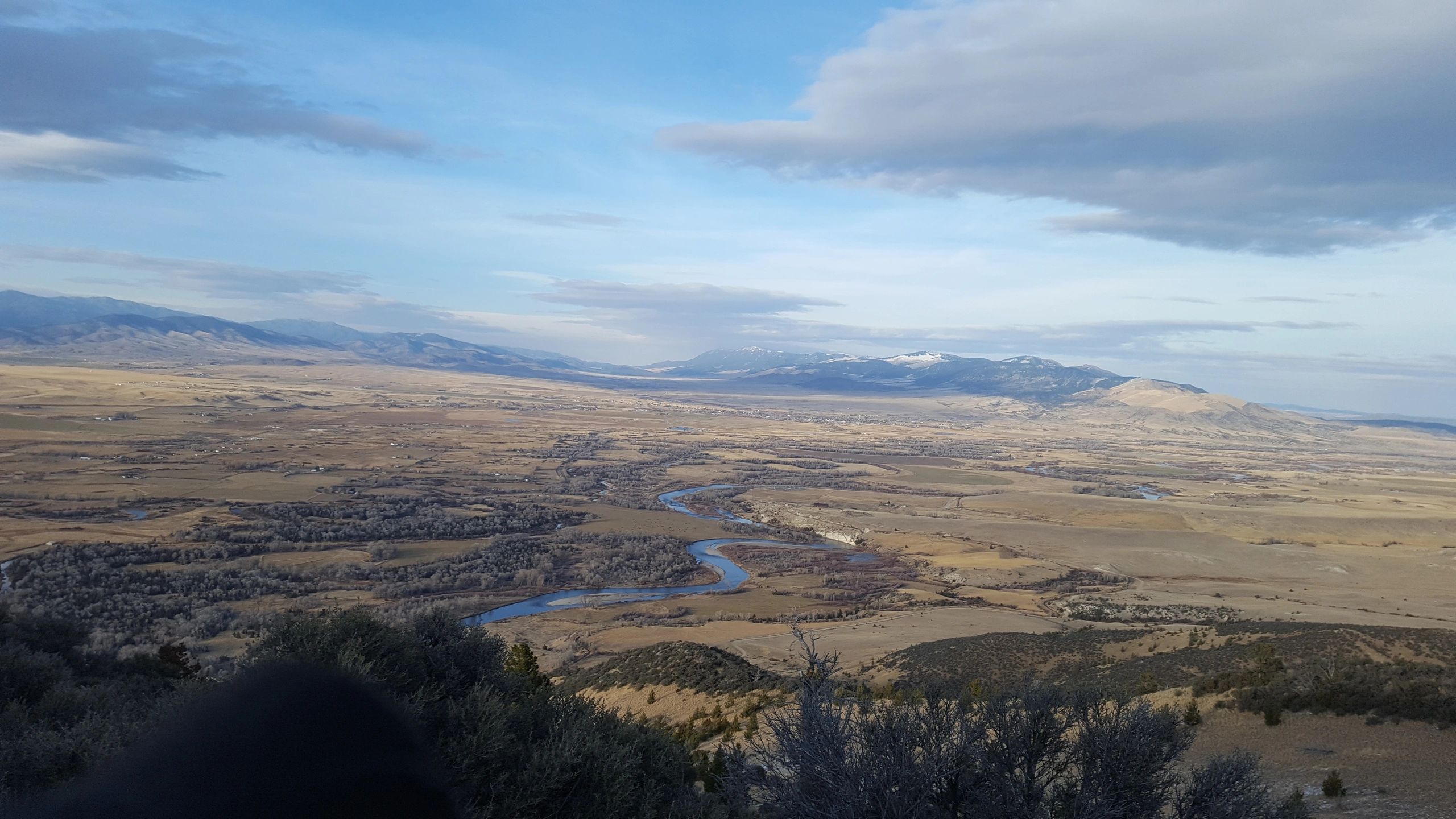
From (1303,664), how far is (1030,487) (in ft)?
240

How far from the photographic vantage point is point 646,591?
4544 centimetres

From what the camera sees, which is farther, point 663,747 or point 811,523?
point 811,523

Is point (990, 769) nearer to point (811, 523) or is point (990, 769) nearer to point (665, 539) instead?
point (665, 539)

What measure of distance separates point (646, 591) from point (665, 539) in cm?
1156

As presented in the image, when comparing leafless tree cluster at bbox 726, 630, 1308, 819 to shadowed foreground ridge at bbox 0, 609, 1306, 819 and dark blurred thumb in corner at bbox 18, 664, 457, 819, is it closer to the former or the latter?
shadowed foreground ridge at bbox 0, 609, 1306, 819

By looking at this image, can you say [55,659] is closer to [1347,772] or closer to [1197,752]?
[1197,752]

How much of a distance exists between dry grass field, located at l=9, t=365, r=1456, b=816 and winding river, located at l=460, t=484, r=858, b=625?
0.97 m

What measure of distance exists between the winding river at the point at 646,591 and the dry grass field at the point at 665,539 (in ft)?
3.20

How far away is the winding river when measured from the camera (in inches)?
1569

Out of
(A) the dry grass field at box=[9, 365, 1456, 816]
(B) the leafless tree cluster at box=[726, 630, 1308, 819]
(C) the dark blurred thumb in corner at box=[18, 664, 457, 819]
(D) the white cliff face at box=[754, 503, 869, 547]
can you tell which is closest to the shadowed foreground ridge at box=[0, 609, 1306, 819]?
(B) the leafless tree cluster at box=[726, 630, 1308, 819]

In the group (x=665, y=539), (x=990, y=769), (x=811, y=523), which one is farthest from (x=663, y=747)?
(x=811, y=523)

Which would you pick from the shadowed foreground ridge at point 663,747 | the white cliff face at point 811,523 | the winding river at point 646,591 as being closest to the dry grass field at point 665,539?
the white cliff face at point 811,523

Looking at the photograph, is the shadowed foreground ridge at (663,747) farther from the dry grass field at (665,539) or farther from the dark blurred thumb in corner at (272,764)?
the dry grass field at (665,539)

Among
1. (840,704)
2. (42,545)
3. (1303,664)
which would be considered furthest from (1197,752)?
(42,545)
